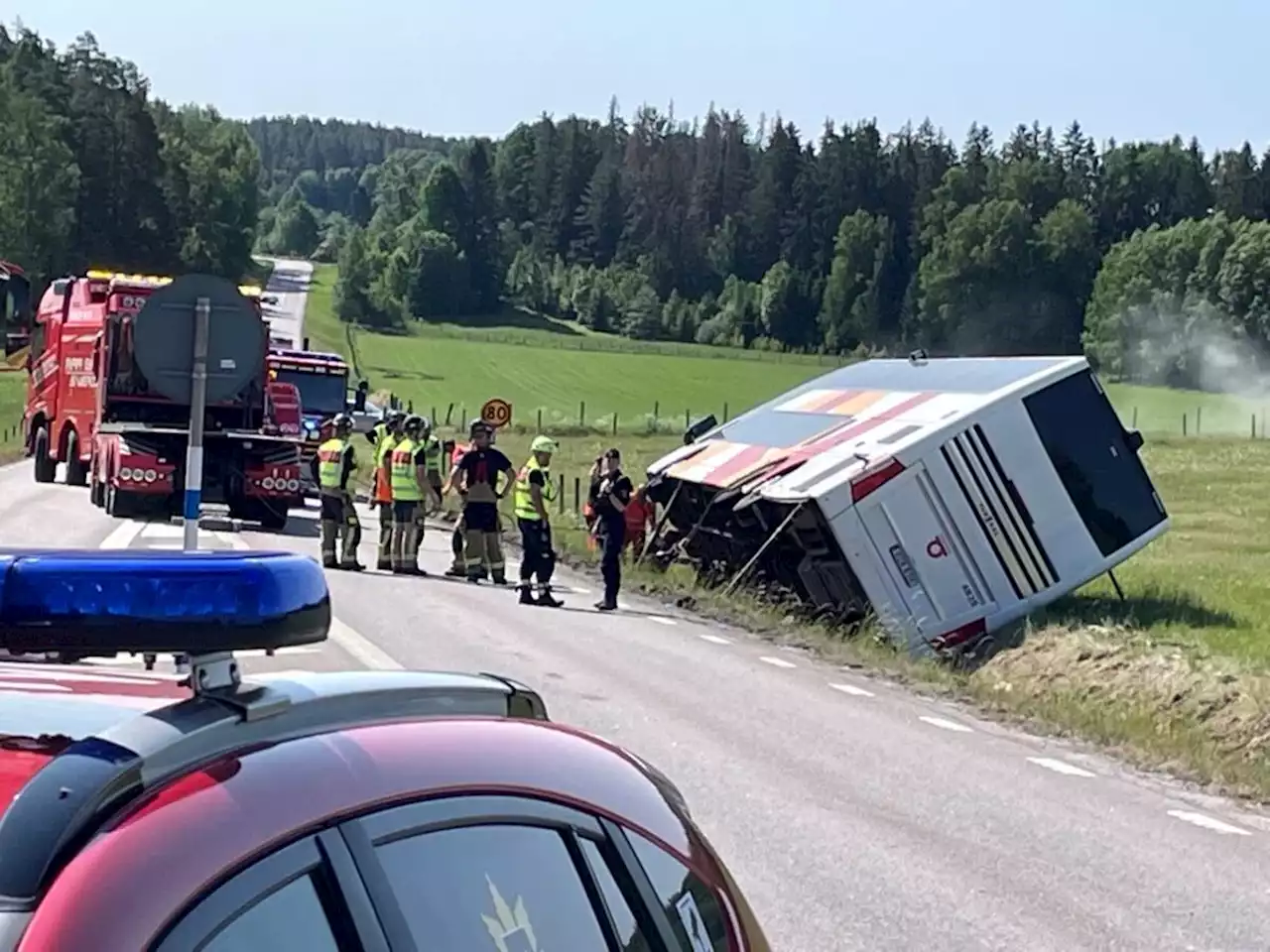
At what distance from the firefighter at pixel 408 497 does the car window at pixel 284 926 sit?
18728mm

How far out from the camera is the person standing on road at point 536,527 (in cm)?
1850

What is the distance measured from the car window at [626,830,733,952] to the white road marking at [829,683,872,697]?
10.9m

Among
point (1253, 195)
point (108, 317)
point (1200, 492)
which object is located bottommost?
point (1200, 492)

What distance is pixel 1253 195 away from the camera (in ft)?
456

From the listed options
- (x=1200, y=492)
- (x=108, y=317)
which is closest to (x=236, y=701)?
(x=108, y=317)

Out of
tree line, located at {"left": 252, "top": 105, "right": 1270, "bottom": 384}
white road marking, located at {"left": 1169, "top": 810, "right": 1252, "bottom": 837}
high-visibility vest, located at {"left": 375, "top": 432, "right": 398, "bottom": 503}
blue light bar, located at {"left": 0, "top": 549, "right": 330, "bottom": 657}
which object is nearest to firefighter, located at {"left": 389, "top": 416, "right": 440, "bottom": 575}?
high-visibility vest, located at {"left": 375, "top": 432, "right": 398, "bottom": 503}

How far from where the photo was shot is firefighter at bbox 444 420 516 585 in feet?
66.6

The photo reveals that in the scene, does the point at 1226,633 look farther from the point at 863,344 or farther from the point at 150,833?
the point at 863,344

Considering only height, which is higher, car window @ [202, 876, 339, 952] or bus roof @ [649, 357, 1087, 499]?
car window @ [202, 876, 339, 952]

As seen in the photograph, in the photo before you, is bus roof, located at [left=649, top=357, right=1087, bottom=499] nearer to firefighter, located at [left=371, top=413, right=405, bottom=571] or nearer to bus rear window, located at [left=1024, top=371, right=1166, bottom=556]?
bus rear window, located at [left=1024, top=371, right=1166, bottom=556]

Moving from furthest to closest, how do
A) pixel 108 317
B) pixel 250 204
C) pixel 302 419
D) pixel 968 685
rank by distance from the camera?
pixel 250 204 → pixel 302 419 → pixel 108 317 → pixel 968 685

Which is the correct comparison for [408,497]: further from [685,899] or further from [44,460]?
[685,899]

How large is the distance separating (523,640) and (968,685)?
349 cm

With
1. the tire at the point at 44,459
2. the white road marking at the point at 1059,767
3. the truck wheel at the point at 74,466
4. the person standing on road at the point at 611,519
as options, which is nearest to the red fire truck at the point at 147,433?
the truck wheel at the point at 74,466
